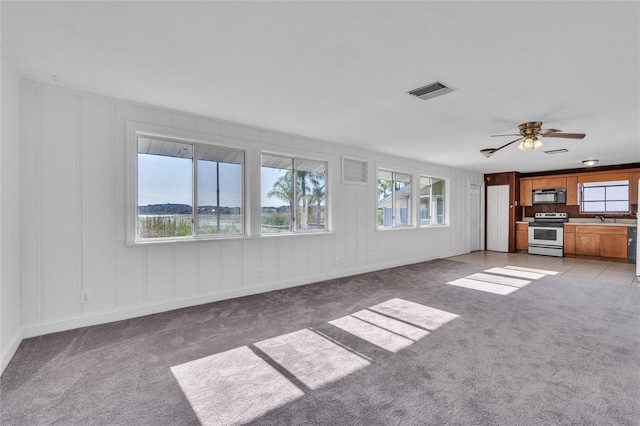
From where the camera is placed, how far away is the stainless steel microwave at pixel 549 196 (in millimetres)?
8273

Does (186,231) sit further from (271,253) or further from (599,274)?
(599,274)

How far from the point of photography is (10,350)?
2430 millimetres

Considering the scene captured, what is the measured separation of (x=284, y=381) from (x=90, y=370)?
1.52 m

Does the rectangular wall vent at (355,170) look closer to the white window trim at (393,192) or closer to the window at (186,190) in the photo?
the white window trim at (393,192)

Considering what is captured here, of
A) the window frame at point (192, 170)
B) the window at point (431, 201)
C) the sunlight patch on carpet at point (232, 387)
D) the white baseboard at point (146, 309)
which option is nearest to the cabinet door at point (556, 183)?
the window at point (431, 201)

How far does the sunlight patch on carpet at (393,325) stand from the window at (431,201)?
14.8ft

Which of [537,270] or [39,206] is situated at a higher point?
[39,206]

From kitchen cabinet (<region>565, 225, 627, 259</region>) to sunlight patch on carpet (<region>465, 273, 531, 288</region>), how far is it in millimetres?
4105

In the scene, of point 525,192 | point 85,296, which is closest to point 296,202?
point 85,296

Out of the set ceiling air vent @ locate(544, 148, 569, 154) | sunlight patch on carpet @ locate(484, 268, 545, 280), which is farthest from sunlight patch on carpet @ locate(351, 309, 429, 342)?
ceiling air vent @ locate(544, 148, 569, 154)

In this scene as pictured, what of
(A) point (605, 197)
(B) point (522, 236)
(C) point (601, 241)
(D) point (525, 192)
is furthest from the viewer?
(D) point (525, 192)

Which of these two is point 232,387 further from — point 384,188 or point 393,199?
point 393,199

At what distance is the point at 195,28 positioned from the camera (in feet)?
6.67

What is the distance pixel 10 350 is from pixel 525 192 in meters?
11.0
